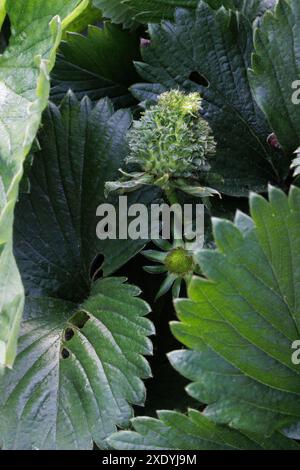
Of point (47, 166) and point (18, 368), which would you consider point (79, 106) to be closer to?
point (47, 166)

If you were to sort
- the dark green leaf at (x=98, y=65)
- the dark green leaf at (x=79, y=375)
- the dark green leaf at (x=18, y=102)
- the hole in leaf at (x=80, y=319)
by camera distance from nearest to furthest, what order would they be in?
the dark green leaf at (x=18, y=102) → the dark green leaf at (x=79, y=375) → the hole in leaf at (x=80, y=319) → the dark green leaf at (x=98, y=65)

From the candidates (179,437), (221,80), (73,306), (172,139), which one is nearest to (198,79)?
(221,80)

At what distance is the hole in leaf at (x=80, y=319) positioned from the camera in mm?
796

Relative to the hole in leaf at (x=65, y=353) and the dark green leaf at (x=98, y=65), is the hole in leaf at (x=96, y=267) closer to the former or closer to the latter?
the hole in leaf at (x=65, y=353)

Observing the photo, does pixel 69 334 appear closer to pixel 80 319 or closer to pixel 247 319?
pixel 80 319

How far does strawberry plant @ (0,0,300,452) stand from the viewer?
62cm

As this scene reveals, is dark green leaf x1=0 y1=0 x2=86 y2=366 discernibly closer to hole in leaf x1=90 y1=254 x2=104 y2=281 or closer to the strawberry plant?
the strawberry plant

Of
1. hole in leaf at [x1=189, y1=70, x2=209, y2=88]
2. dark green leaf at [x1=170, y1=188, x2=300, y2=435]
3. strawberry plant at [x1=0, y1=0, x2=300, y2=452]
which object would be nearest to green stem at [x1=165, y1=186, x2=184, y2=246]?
strawberry plant at [x1=0, y1=0, x2=300, y2=452]

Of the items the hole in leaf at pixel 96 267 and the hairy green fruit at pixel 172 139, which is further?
the hole in leaf at pixel 96 267

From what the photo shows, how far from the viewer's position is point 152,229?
0.76 meters

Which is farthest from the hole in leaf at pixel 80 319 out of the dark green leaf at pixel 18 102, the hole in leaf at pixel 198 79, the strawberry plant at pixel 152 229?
the hole in leaf at pixel 198 79

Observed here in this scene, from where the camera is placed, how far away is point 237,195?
794 millimetres

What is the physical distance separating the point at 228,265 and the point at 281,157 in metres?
0.28

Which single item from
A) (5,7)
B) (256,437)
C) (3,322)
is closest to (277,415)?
(256,437)
